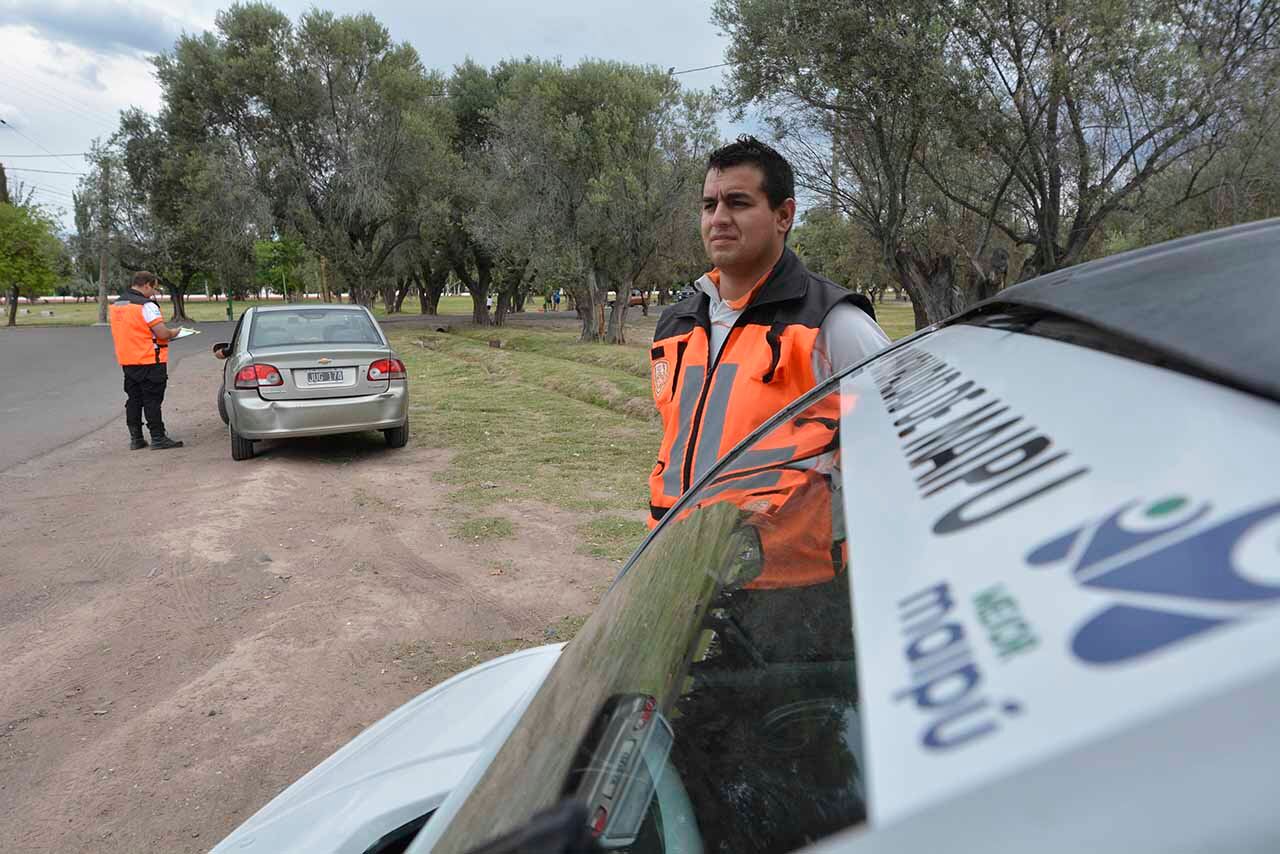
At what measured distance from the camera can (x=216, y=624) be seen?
474 cm

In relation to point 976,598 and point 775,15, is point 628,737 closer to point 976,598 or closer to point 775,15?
point 976,598

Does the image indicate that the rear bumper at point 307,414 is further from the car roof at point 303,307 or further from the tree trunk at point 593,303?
the tree trunk at point 593,303

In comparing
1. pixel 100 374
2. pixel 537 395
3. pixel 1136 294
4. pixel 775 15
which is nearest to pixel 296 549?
pixel 1136 294

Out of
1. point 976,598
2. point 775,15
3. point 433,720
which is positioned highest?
point 775,15

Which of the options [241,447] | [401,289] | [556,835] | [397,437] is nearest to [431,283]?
[401,289]

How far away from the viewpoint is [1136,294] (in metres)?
0.96

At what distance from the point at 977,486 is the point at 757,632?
848 mm

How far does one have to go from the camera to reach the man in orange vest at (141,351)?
9.11 m

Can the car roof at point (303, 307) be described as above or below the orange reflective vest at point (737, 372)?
above

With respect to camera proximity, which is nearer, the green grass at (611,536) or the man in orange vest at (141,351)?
the green grass at (611,536)

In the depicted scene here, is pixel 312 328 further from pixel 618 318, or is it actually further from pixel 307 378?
pixel 618 318

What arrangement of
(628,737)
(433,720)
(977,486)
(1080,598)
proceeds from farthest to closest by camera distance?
(433,720), (628,737), (977,486), (1080,598)

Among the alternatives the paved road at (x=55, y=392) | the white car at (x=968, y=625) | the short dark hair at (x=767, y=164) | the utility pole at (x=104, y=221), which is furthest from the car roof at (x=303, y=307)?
the utility pole at (x=104, y=221)

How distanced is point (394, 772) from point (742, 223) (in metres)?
1.82
